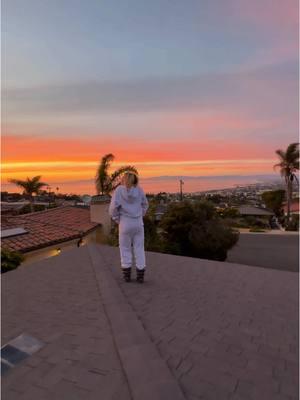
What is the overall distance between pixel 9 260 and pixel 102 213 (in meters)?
8.33

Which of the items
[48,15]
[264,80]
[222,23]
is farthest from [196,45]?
[48,15]

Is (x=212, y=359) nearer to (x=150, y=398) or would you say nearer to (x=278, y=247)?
(x=150, y=398)

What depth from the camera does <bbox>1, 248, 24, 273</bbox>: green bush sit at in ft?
28.0

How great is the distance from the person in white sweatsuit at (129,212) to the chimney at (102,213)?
37.0 ft

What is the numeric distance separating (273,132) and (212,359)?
19.0m

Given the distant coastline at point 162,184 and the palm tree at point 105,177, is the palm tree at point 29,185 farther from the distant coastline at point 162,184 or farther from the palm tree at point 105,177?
the palm tree at point 105,177

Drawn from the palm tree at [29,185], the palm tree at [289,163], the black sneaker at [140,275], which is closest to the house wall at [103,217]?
the black sneaker at [140,275]

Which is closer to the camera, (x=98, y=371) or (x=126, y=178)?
(x=98, y=371)

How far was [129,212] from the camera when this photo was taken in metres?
5.56

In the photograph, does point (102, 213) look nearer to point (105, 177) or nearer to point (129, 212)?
point (105, 177)

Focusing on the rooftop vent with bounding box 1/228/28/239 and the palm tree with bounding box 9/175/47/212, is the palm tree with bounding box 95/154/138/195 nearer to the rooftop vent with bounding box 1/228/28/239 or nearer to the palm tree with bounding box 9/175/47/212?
the rooftop vent with bounding box 1/228/28/239

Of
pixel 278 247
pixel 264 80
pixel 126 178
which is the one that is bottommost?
pixel 278 247

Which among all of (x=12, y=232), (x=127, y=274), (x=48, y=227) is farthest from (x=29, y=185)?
(x=127, y=274)

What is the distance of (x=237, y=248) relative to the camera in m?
25.1
